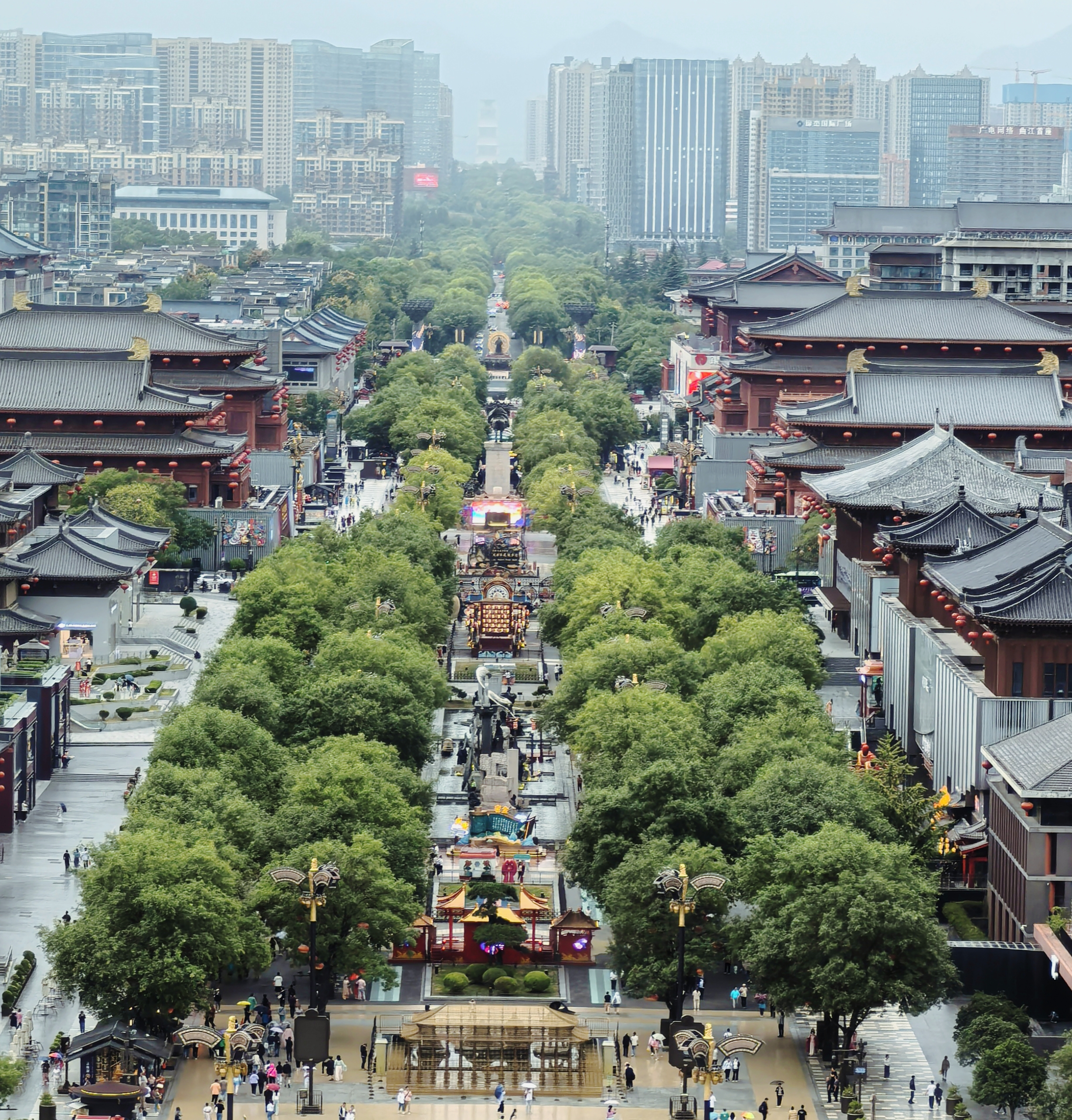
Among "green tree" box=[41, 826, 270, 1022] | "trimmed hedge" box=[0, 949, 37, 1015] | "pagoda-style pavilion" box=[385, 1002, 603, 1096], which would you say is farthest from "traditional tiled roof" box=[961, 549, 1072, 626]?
"trimmed hedge" box=[0, 949, 37, 1015]

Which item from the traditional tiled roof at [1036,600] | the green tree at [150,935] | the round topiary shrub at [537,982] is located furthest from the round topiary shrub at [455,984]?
the traditional tiled roof at [1036,600]

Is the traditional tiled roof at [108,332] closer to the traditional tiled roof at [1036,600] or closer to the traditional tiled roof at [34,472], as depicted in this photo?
the traditional tiled roof at [34,472]

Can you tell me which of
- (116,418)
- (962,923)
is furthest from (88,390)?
(962,923)

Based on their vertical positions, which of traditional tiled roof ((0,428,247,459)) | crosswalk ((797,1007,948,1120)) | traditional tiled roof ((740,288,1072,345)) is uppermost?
traditional tiled roof ((740,288,1072,345))

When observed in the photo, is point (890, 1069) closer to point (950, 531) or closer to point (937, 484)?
point (950, 531)

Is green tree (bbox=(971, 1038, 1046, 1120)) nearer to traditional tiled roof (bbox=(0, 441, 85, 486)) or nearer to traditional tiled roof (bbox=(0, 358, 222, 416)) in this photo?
traditional tiled roof (bbox=(0, 441, 85, 486))

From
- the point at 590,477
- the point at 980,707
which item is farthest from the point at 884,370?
the point at 980,707

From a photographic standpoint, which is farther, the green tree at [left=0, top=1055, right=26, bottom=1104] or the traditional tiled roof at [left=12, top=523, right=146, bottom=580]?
the traditional tiled roof at [left=12, top=523, right=146, bottom=580]
